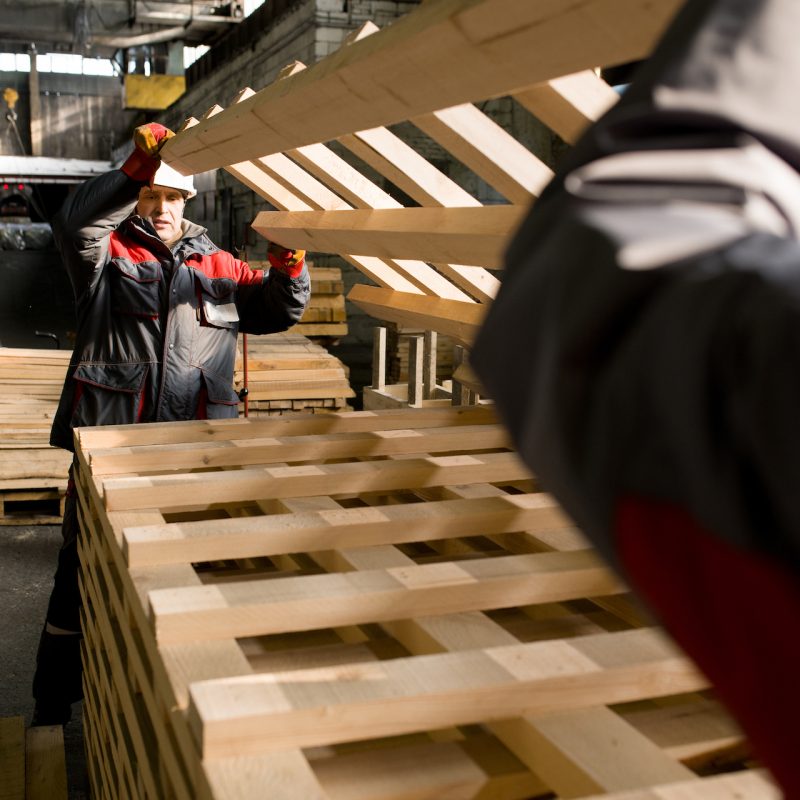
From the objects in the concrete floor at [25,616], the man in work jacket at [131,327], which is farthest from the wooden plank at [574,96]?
the concrete floor at [25,616]

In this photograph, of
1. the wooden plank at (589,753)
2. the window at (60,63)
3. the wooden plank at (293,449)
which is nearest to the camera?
the wooden plank at (589,753)

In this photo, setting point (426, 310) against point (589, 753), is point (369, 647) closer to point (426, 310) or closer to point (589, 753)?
point (589, 753)

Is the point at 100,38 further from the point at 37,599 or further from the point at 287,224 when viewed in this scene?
the point at 287,224

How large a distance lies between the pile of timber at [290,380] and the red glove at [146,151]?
321 cm

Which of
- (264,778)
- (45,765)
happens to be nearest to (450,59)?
(264,778)

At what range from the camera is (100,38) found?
19047 mm

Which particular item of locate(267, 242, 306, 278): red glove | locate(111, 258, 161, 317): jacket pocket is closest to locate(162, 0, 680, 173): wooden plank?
locate(111, 258, 161, 317): jacket pocket

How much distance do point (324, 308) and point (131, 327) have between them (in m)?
4.24

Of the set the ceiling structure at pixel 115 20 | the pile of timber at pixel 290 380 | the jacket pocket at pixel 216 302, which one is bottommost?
the pile of timber at pixel 290 380

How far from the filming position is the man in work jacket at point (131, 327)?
13.8 feet

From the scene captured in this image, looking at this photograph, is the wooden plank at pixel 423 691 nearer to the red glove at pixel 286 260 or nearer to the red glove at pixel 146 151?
the red glove at pixel 146 151

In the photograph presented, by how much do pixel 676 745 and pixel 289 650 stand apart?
756 millimetres

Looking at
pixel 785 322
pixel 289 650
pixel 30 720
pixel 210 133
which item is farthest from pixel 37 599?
pixel 785 322

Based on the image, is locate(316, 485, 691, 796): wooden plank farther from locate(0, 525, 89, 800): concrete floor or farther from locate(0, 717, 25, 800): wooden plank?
locate(0, 525, 89, 800): concrete floor
